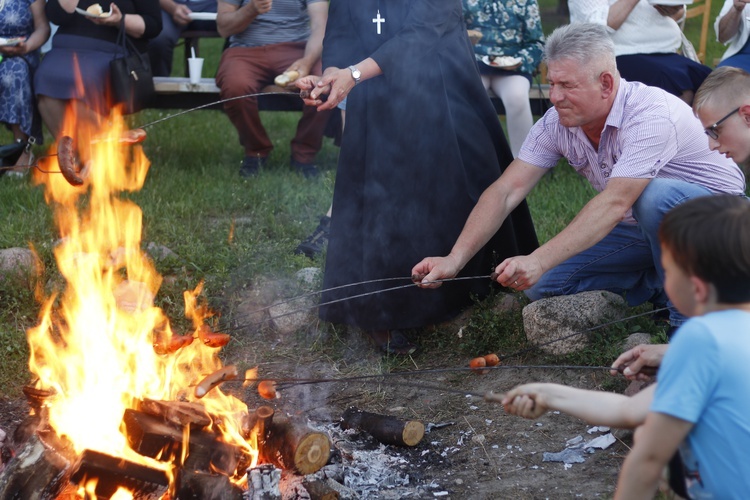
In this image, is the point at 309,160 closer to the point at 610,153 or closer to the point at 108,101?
the point at 108,101

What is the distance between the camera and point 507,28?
23.1 ft

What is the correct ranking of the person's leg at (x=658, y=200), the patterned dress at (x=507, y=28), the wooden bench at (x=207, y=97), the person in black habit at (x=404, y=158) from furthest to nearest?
the wooden bench at (x=207, y=97) → the patterned dress at (x=507, y=28) → the person in black habit at (x=404, y=158) → the person's leg at (x=658, y=200)

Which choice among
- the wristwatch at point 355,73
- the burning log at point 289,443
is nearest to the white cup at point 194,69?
the wristwatch at point 355,73

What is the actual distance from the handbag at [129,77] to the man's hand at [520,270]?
446cm

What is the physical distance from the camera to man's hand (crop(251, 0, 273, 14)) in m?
6.97

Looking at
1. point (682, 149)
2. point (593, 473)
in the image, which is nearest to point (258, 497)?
point (593, 473)

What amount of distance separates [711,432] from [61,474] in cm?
233

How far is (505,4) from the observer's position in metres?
7.01

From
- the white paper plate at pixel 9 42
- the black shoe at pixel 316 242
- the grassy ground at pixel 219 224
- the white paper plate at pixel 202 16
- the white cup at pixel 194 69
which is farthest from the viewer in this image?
the white paper plate at pixel 202 16

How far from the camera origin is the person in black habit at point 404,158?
4668 mm

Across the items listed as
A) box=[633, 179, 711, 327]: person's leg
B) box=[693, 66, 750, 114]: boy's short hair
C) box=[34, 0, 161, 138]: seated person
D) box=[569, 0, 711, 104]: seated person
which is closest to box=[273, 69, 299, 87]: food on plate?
box=[34, 0, 161, 138]: seated person

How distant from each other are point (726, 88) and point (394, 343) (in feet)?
7.00

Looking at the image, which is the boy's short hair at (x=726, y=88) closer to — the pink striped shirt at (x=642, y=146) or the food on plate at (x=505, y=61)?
the pink striped shirt at (x=642, y=146)

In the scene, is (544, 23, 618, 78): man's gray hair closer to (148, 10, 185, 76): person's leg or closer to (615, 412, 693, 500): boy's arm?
(615, 412, 693, 500): boy's arm
